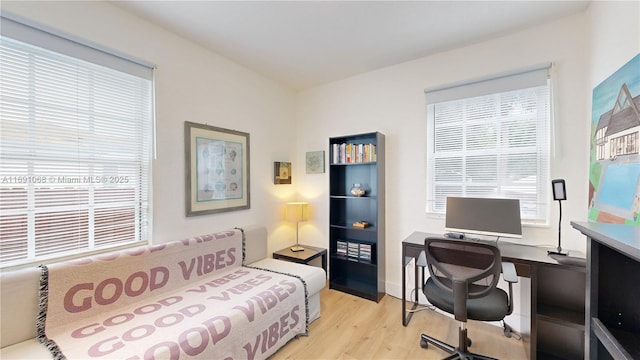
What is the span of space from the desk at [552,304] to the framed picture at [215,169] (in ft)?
8.28

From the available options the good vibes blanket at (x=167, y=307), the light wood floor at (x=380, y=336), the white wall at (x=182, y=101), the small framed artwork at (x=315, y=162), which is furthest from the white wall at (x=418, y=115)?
the good vibes blanket at (x=167, y=307)

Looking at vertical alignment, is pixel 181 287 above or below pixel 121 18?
below

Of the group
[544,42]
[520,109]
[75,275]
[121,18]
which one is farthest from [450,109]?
[75,275]

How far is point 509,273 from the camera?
175 centimetres

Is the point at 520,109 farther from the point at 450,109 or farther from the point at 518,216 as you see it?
the point at 518,216

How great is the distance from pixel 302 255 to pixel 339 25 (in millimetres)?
2379

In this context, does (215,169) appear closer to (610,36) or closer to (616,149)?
(616,149)

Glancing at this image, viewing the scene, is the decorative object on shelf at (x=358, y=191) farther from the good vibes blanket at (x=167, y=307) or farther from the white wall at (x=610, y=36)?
the white wall at (x=610, y=36)

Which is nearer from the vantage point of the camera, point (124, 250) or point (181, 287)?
point (124, 250)


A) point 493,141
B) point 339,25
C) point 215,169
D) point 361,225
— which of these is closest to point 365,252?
point 361,225

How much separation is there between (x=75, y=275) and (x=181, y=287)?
0.69m

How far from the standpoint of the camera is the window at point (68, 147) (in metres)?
1.47

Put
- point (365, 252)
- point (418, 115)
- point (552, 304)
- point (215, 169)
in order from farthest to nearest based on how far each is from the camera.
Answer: point (365, 252) < point (418, 115) < point (215, 169) < point (552, 304)

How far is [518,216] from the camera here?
2074 mm
